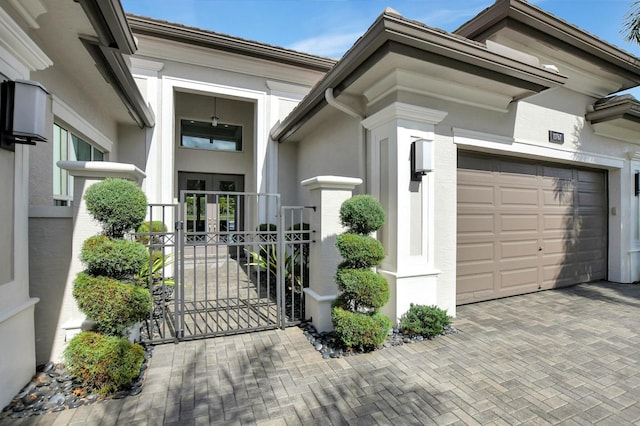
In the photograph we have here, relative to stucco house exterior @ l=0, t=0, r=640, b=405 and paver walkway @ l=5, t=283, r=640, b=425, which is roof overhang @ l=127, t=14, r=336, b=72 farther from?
paver walkway @ l=5, t=283, r=640, b=425

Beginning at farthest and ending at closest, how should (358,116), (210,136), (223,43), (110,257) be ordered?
(210,136) → (223,43) → (358,116) → (110,257)

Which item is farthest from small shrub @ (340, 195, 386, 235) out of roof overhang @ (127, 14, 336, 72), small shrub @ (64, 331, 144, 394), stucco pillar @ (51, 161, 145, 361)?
roof overhang @ (127, 14, 336, 72)

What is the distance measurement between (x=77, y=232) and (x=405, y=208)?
3795mm

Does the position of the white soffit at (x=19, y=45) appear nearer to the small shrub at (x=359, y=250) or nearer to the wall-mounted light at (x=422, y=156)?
the small shrub at (x=359, y=250)

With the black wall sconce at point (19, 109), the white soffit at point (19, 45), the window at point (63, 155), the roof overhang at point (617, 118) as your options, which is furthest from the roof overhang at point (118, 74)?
the roof overhang at point (617, 118)

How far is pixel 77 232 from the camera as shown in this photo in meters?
2.93

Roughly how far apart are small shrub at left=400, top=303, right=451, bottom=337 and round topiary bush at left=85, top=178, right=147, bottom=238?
11.1 feet

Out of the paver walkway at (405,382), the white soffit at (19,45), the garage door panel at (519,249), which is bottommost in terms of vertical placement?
the paver walkway at (405,382)

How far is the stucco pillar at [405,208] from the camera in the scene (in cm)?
395

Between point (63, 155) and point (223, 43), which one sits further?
point (223, 43)

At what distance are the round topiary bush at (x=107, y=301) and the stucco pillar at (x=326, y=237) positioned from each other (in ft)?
6.91

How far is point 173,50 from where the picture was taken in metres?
7.07

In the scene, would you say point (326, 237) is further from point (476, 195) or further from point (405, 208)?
point (476, 195)

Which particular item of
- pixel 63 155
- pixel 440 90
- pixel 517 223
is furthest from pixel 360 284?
pixel 63 155
